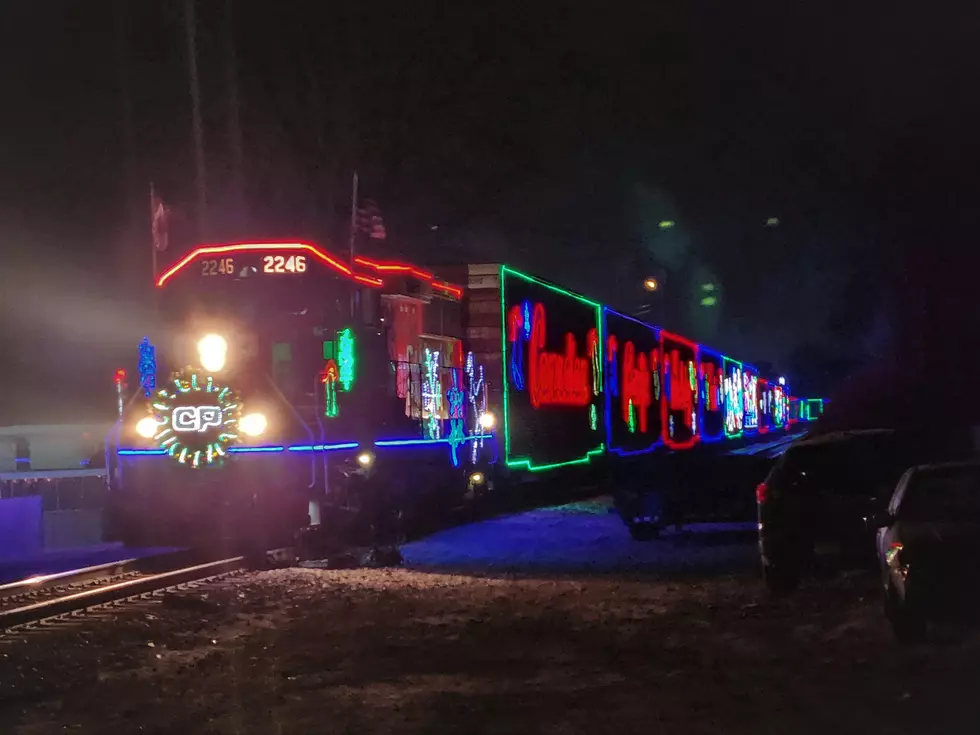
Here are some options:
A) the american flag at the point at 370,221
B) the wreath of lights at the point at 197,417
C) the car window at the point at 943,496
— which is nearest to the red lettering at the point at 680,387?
the american flag at the point at 370,221

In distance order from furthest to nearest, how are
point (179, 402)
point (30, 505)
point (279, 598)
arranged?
point (30, 505) → point (179, 402) → point (279, 598)

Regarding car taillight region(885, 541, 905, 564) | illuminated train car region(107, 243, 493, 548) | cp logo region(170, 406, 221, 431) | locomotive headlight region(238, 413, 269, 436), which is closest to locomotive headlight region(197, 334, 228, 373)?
illuminated train car region(107, 243, 493, 548)

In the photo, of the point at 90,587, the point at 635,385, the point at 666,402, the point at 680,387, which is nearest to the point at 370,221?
the point at 90,587

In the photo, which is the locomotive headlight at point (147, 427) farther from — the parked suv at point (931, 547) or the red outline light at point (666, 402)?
the red outline light at point (666, 402)

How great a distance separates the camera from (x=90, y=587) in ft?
40.3

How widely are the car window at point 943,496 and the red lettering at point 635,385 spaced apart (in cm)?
1482

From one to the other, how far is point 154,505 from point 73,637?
403 centimetres

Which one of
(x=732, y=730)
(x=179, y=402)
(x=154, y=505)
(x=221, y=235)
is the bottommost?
(x=732, y=730)

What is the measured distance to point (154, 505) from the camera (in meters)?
13.5

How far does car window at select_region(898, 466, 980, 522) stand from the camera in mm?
8797

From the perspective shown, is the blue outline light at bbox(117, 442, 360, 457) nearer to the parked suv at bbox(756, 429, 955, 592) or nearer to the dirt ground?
the dirt ground

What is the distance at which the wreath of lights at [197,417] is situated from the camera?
13.2 metres

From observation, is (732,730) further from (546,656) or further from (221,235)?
(221,235)

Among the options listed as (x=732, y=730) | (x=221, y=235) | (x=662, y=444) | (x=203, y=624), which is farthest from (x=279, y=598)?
(x=662, y=444)
